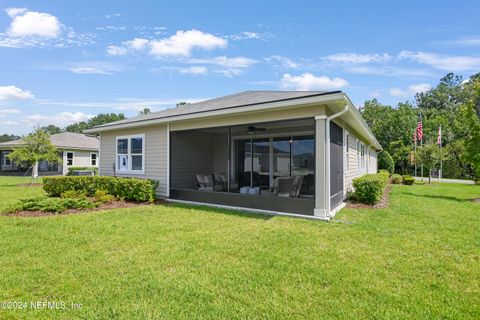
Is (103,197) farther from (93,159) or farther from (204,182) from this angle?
(93,159)

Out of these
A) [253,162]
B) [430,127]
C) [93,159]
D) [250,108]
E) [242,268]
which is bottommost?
[242,268]

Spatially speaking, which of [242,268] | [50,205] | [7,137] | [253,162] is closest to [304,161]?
[253,162]

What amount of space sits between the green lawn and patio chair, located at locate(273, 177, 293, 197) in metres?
2.23

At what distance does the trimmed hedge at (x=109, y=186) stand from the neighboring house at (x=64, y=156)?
1444 cm

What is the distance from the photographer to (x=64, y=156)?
23547 mm

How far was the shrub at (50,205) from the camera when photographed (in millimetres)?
7391

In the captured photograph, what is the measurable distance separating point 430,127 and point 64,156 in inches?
1560

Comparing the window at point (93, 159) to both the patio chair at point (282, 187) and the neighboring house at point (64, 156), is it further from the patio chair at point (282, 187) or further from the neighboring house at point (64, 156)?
the patio chair at point (282, 187)

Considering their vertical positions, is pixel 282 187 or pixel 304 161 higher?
pixel 304 161

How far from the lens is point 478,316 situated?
2.57 m

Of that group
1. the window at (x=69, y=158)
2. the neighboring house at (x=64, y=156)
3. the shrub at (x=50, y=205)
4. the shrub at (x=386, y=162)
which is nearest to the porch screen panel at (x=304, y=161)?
the shrub at (x=50, y=205)

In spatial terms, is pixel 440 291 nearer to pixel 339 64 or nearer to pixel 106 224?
pixel 106 224

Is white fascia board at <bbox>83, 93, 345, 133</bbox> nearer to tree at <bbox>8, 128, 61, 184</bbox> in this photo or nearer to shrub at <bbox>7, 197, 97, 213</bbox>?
shrub at <bbox>7, 197, 97, 213</bbox>

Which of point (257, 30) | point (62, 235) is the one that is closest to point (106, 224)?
point (62, 235)
